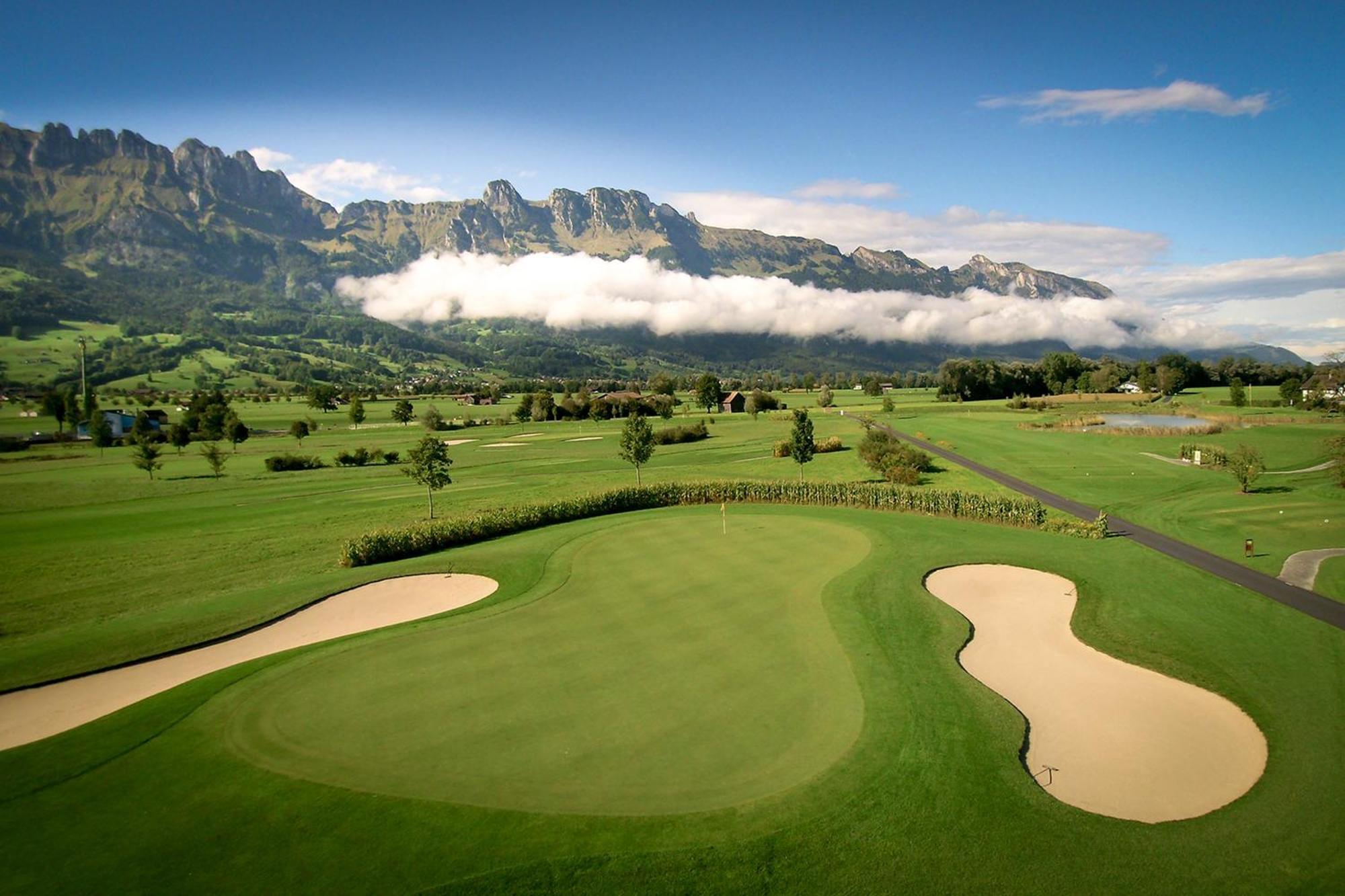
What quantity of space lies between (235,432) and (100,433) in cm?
1581

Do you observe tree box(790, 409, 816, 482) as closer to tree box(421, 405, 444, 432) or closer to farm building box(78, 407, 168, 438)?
tree box(421, 405, 444, 432)

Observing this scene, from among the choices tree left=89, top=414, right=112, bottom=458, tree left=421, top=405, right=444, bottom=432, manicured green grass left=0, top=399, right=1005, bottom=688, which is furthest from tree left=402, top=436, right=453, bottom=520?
tree left=89, top=414, right=112, bottom=458

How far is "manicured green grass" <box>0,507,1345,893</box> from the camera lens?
12.2 meters

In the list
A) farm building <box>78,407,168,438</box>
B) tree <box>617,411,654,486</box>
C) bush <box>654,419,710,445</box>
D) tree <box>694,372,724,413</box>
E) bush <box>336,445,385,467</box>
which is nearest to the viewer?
Answer: tree <box>617,411,654,486</box>

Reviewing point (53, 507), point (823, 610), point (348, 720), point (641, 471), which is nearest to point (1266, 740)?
point (823, 610)

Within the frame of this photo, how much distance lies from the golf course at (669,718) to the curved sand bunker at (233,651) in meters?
0.19

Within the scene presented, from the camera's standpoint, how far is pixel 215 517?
4909 cm

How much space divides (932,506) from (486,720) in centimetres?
3530

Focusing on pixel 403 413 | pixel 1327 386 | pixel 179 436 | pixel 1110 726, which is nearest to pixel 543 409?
pixel 403 413

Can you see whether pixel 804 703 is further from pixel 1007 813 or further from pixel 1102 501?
pixel 1102 501

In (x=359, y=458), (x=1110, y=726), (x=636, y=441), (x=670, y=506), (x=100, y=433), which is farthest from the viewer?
(x=100, y=433)

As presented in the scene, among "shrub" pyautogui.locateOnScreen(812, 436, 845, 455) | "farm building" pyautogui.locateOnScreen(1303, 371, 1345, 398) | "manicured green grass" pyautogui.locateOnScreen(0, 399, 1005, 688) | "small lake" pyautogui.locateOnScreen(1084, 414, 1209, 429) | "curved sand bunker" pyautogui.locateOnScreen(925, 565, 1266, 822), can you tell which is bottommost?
"manicured green grass" pyautogui.locateOnScreen(0, 399, 1005, 688)

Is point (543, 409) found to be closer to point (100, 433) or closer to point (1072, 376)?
point (100, 433)

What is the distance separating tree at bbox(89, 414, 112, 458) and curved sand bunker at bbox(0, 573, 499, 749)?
8299 centimetres
